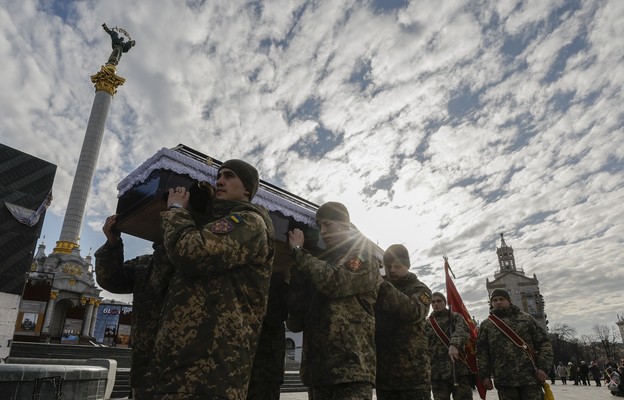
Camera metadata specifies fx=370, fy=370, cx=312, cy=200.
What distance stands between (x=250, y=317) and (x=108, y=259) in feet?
4.38

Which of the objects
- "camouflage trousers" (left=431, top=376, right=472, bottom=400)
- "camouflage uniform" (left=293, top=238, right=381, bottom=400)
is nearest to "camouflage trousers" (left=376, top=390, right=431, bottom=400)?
"camouflage uniform" (left=293, top=238, right=381, bottom=400)

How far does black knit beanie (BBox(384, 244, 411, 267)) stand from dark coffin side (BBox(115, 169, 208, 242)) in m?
2.23

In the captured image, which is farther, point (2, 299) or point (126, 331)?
point (126, 331)

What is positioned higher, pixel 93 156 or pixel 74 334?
pixel 93 156

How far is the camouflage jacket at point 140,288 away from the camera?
2.38 metres

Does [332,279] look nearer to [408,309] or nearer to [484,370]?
[408,309]

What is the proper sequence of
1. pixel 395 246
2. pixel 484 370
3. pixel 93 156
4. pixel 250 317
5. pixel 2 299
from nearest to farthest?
pixel 250 317, pixel 395 246, pixel 484 370, pixel 2 299, pixel 93 156

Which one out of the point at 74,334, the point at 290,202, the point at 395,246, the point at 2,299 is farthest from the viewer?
the point at 74,334

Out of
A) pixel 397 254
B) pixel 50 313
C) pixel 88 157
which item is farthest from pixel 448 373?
pixel 88 157

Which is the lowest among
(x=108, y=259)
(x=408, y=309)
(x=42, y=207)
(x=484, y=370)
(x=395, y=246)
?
(x=484, y=370)

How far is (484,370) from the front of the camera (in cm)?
557

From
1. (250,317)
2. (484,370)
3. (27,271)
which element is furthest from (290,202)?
(27,271)

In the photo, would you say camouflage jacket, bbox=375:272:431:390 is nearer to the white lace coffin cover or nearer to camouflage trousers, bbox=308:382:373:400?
camouflage trousers, bbox=308:382:373:400

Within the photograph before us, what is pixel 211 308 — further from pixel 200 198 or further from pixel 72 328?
pixel 72 328
